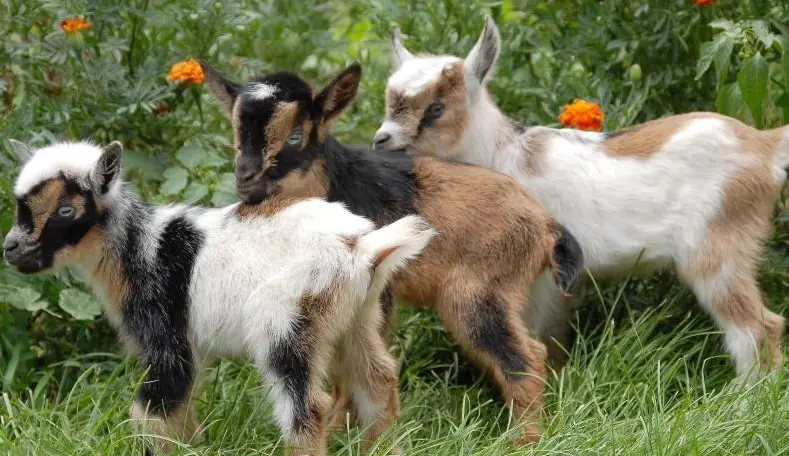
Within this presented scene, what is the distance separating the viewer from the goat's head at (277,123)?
5777mm

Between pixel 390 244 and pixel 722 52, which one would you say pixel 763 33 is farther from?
pixel 390 244

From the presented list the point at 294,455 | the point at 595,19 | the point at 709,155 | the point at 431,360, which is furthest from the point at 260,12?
the point at 294,455

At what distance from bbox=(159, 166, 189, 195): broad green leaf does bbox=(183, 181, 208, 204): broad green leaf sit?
4cm

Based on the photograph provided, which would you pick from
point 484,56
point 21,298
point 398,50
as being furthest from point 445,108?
point 21,298

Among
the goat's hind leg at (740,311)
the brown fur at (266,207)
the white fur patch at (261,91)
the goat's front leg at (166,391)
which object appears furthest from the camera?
the goat's hind leg at (740,311)

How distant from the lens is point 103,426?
5801 millimetres

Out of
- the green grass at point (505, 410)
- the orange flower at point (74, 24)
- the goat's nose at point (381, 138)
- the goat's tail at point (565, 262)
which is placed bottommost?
the green grass at point (505, 410)

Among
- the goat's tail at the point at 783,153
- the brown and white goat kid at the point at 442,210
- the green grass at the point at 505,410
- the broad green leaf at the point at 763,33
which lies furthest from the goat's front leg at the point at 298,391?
the broad green leaf at the point at 763,33

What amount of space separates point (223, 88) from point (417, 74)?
1147mm

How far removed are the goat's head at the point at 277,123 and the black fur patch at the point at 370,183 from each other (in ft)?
0.46

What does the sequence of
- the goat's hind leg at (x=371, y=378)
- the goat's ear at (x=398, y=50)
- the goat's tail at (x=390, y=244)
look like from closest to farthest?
the goat's tail at (x=390, y=244), the goat's hind leg at (x=371, y=378), the goat's ear at (x=398, y=50)

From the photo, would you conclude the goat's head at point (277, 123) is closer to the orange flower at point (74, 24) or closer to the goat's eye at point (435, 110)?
the goat's eye at point (435, 110)

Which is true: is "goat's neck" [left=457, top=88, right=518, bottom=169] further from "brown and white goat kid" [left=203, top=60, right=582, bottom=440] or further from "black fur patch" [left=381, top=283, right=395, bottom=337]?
"black fur patch" [left=381, top=283, right=395, bottom=337]

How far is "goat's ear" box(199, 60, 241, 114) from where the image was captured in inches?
236
